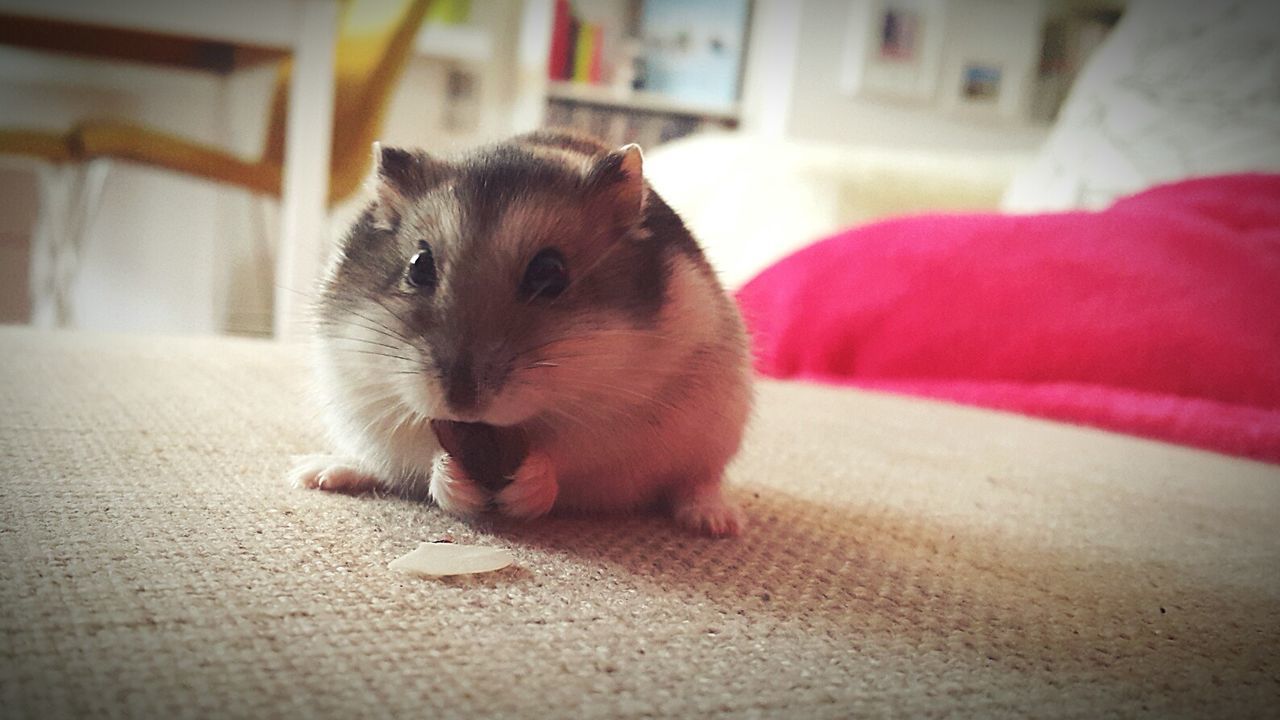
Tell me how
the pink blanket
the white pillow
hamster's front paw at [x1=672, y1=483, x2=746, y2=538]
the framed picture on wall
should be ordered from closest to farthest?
hamster's front paw at [x1=672, y1=483, x2=746, y2=538], the pink blanket, the white pillow, the framed picture on wall

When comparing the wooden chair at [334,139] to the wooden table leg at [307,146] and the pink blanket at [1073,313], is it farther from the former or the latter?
the pink blanket at [1073,313]

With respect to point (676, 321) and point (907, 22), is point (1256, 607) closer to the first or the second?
point (676, 321)

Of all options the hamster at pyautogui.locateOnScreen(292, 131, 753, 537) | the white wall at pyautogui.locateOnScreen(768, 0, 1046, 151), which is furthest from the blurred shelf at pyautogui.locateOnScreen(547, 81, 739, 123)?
the hamster at pyautogui.locateOnScreen(292, 131, 753, 537)

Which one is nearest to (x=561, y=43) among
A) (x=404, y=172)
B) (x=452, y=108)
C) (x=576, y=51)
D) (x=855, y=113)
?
(x=576, y=51)

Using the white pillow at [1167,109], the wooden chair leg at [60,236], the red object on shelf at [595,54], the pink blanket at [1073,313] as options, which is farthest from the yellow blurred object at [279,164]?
the white pillow at [1167,109]

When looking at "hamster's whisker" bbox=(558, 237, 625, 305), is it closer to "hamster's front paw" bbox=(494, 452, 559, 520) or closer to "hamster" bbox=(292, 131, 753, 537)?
"hamster" bbox=(292, 131, 753, 537)

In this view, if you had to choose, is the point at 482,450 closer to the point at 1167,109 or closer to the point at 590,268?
the point at 590,268
